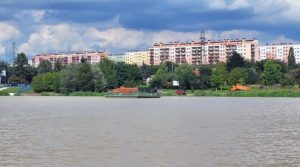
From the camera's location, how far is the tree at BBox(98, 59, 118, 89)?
16240 cm

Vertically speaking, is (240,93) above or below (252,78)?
below

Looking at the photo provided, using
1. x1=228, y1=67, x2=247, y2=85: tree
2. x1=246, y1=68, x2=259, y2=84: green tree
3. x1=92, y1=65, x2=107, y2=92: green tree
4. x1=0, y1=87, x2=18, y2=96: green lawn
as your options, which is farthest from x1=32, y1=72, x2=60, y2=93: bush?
x1=246, y1=68, x2=259, y2=84: green tree

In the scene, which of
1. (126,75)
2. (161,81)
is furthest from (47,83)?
(161,81)

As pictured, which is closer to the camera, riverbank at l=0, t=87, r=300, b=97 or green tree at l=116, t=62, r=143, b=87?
riverbank at l=0, t=87, r=300, b=97

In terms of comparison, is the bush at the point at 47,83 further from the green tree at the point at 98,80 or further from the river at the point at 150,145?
the river at the point at 150,145

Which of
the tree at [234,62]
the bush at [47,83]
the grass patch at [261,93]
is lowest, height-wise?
the grass patch at [261,93]

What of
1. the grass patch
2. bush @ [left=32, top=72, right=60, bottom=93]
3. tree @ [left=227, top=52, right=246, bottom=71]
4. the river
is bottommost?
the river

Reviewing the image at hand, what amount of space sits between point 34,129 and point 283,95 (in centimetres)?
9276

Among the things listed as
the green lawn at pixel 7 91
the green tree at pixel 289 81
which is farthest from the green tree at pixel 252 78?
the green lawn at pixel 7 91

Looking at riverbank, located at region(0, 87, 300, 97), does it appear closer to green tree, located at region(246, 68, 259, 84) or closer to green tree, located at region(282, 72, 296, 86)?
green tree, located at region(282, 72, 296, 86)

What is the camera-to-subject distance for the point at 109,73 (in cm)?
16462

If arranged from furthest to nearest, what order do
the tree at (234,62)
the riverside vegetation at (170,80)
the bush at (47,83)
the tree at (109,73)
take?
the tree at (234,62) → the tree at (109,73) → the bush at (47,83) → the riverside vegetation at (170,80)

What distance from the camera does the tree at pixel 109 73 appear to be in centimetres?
16240

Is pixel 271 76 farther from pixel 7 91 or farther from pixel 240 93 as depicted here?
pixel 7 91
